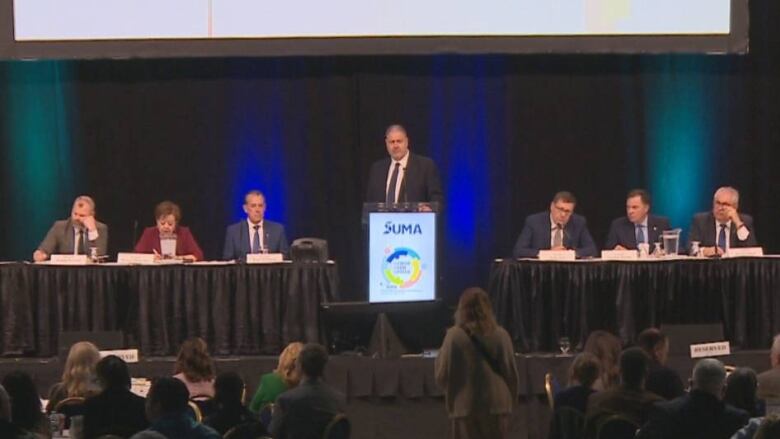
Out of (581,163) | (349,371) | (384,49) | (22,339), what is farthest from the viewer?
(581,163)

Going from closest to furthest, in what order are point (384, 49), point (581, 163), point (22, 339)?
point (22, 339) < point (384, 49) < point (581, 163)

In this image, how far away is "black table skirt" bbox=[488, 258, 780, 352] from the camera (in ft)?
35.8

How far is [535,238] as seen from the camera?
38.3 ft

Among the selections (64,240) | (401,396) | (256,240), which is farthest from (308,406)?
(64,240)

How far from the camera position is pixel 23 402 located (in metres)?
6.82

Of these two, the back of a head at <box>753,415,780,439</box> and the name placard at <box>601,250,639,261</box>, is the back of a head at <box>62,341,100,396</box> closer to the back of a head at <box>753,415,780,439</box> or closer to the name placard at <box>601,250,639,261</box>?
the back of a head at <box>753,415,780,439</box>

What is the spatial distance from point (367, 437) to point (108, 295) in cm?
212

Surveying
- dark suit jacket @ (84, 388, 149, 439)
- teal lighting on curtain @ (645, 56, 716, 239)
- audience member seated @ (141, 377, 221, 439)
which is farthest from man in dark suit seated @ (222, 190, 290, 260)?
audience member seated @ (141, 377, 221, 439)

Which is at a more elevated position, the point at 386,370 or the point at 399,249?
the point at 399,249

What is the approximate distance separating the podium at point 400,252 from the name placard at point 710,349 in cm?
184

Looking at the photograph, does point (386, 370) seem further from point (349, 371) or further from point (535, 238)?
point (535, 238)

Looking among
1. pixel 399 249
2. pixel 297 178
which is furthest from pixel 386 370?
pixel 297 178

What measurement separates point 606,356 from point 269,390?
5.92ft

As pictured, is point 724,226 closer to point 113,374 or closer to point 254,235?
point 254,235
